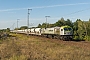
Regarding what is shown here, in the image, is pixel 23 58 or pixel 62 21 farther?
pixel 62 21

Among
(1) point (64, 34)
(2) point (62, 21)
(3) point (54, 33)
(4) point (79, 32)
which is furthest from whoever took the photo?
(2) point (62, 21)

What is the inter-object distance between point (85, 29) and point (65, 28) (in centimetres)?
1679

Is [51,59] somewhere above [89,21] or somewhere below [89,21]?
below

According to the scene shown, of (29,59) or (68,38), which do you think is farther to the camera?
(68,38)

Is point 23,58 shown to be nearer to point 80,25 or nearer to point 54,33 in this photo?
point 54,33

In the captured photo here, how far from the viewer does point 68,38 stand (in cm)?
4156

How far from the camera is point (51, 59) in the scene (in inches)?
510

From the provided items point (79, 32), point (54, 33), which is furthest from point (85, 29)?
point (54, 33)

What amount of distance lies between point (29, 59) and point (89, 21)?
50.7 metres

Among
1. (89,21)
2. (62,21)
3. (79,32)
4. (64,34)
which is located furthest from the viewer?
(62,21)

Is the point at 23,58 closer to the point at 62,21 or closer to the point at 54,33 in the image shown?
the point at 54,33

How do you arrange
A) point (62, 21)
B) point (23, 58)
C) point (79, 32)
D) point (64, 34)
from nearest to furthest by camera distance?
point (23, 58), point (64, 34), point (79, 32), point (62, 21)

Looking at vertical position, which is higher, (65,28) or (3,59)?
(65,28)

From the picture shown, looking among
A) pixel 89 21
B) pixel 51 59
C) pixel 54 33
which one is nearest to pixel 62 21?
pixel 89 21
